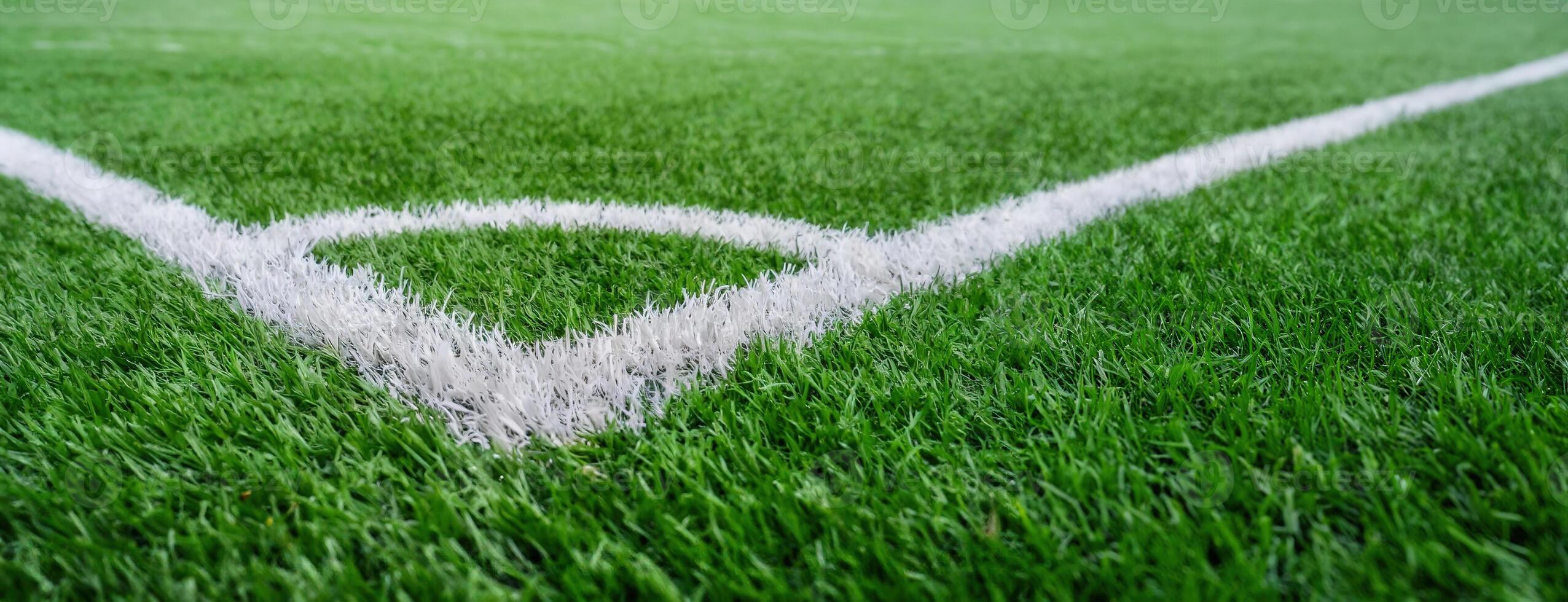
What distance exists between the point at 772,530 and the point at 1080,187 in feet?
5.91

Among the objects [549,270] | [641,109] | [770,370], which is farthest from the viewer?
[641,109]

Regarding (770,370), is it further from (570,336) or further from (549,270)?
(549,270)

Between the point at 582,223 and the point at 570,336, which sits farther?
the point at 582,223

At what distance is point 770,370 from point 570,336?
0.32 m

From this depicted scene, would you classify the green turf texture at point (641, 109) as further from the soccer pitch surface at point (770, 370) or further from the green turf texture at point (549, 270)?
the green turf texture at point (549, 270)

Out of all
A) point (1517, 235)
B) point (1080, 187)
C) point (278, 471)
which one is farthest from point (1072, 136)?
point (278, 471)

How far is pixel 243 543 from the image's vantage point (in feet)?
2.74

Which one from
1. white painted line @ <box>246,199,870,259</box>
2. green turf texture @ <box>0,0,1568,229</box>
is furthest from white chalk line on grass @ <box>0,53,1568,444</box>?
green turf texture @ <box>0,0,1568,229</box>

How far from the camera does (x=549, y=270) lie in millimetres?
1527

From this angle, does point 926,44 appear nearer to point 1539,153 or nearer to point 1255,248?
point 1539,153

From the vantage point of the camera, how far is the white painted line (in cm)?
172

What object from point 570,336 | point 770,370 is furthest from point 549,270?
point 770,370

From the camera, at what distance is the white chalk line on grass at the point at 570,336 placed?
1.10m

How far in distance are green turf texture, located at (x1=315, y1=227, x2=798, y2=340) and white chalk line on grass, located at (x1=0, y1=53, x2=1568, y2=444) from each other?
0.04 meters
